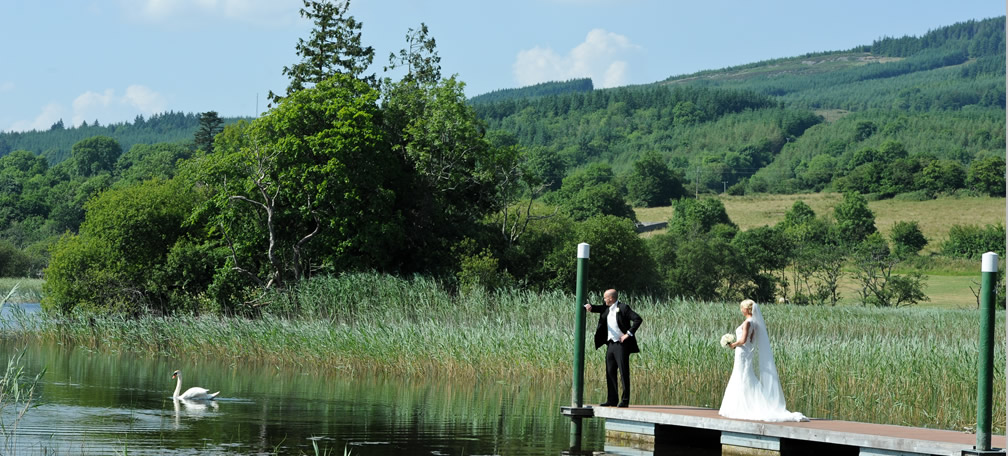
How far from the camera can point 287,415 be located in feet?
55.2

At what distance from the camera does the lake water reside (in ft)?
45.5

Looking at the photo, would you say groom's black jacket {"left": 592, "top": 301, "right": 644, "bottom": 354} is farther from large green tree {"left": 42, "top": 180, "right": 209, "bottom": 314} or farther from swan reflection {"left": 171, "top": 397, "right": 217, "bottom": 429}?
large green tree {"left": 42, "top": 180, "right": 209, "bottom": 314}

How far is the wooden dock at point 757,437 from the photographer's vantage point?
11.7 m

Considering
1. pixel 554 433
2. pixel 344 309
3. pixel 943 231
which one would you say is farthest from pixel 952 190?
pixel 554 433

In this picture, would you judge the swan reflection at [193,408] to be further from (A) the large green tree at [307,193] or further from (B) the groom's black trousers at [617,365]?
(A) the large green tree at [307,193]

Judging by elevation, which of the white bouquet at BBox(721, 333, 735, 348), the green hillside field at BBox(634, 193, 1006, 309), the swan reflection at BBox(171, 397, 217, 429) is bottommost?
the swan reflection at BBox(171, 397, 217, 429)

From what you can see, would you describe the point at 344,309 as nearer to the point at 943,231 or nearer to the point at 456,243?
the point at 456,243

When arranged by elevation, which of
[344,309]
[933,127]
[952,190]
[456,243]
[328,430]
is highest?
[933,127]

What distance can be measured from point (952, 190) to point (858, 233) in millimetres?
25843

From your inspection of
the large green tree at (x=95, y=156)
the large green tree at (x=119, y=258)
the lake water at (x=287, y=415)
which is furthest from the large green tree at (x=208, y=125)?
the lake water at (x=287, y=415)

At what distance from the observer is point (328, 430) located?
50.5 feet

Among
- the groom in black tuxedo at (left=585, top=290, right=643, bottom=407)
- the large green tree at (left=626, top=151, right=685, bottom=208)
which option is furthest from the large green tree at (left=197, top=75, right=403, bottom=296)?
the large green tree at (left=626, top=151, right=685, bottom=208)

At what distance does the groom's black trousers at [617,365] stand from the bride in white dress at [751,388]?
1.39m

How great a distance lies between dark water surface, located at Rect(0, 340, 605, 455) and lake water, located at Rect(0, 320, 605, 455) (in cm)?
2
